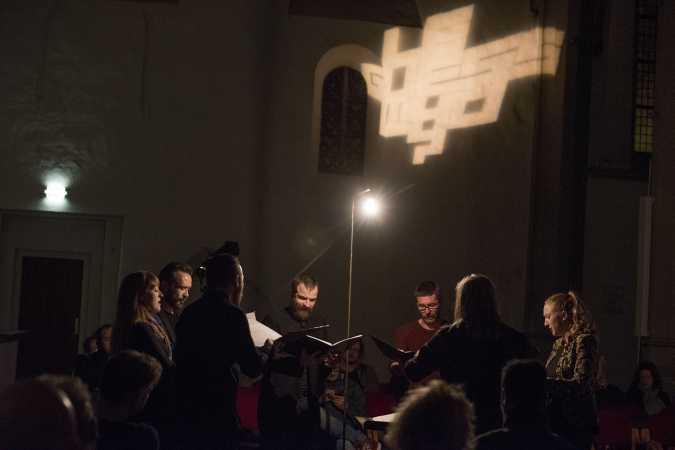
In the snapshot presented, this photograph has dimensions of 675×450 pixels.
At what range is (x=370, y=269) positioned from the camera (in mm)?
12586

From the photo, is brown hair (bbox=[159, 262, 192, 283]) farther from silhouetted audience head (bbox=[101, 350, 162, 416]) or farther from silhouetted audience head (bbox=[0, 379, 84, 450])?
silhouetted audience head (bbox=[0, 379, 84, 450])

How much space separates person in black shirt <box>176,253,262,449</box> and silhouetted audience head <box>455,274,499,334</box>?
117cm

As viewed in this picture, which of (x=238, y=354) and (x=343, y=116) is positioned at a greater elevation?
(x=343, y=116)

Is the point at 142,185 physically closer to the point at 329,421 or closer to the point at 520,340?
the point at 329,421

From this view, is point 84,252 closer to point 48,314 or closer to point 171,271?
point 48,314


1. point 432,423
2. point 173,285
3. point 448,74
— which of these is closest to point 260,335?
point 173,285

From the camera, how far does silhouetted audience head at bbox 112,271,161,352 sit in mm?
5355

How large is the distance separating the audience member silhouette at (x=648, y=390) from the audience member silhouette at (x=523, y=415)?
622 centimetres

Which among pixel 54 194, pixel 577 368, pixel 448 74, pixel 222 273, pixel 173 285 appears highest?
pixel 448 74

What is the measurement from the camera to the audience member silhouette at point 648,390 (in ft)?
32.4

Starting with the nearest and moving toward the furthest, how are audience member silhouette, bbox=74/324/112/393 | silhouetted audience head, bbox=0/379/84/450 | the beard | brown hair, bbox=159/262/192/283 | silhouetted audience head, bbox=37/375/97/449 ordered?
1. silhouetted audience head, bbox=0/379/84/450
2. silhouetted audience head, bbox=37/375/97/449
3. brown hair, bbox=159/262/192/283
4. the beard
5. audience member silhouette, bbox=74/324/112/393

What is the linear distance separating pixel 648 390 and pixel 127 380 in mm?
7090

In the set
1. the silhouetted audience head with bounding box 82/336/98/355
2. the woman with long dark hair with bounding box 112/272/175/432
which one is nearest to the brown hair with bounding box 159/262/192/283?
the woman with long dark hair with bounding box 112/272/175/432

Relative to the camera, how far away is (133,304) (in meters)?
5.39
